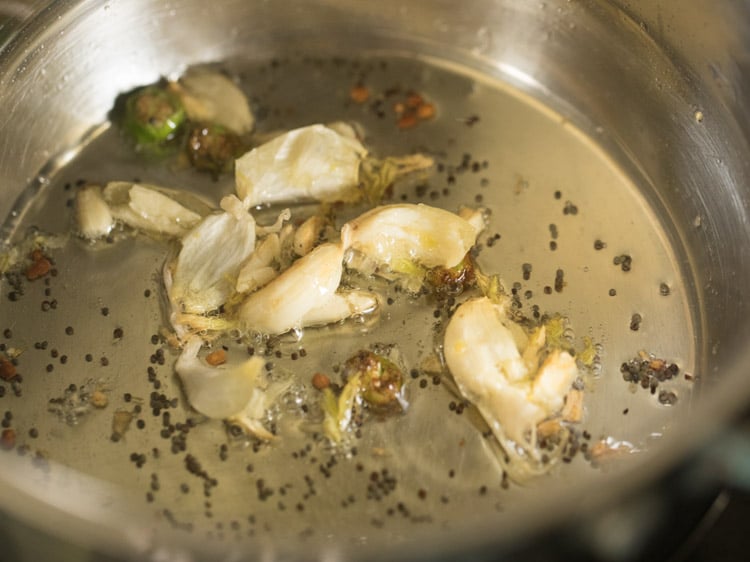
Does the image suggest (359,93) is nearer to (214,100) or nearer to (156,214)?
(214,100)

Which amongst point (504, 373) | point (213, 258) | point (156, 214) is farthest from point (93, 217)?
point (504, 373)

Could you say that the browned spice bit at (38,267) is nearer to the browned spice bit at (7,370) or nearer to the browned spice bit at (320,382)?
the browned spice bit at (7,370)

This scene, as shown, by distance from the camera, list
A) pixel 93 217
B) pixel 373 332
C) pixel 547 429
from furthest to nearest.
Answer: pixel 93 217, pixel 373 332, pixel 547 429

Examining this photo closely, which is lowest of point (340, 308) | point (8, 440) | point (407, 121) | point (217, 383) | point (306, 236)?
point (8, 440)

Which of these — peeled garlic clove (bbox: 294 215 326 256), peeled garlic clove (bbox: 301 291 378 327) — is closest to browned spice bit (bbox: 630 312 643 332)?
peeled garlic clove (bbox: 301 291 378 327)

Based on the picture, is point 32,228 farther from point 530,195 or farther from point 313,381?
point 530,195

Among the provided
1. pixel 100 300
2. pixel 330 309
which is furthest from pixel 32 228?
pixel 330 309

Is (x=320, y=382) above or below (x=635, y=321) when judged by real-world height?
below
